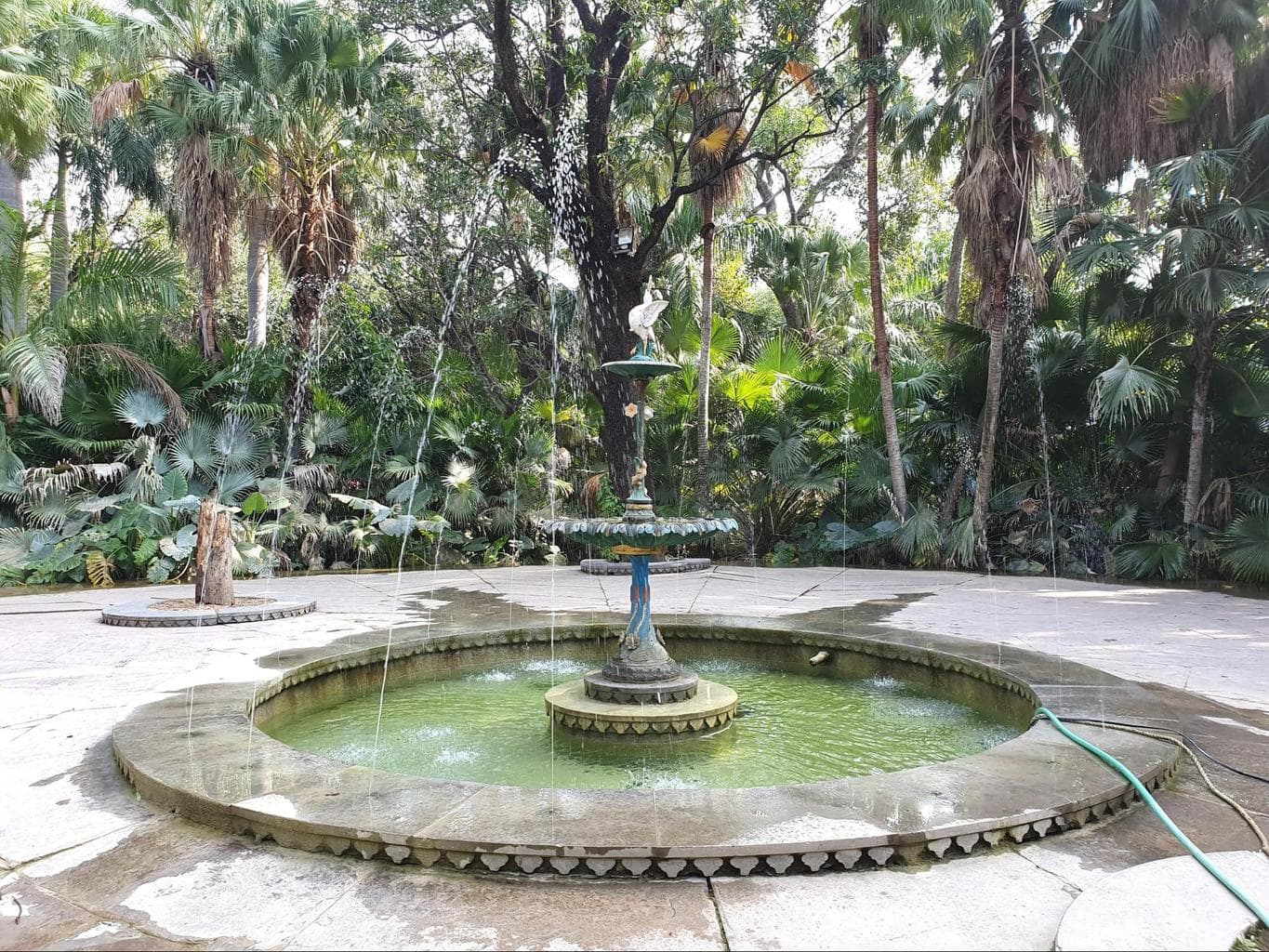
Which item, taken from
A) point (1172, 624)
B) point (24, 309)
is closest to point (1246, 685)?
point (1172, 624)

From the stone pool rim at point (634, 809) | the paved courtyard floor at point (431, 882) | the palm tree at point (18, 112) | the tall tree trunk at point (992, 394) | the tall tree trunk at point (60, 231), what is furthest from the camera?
the tall tree trunk at point (60, 231)

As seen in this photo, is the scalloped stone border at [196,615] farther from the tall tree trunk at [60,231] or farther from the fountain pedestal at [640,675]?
the tall tree trunk at [60,231]

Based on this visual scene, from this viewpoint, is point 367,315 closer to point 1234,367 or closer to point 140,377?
point 140,377

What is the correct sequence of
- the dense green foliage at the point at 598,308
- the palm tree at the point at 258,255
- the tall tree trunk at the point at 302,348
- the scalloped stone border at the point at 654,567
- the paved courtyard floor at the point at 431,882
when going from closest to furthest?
the paved courtyard floor at the point at 431,882
the dense green foliage at the point at 598,308
the scalloped stone border at the point at 654,567
the tall tree trunk at the point at 302,348
the palm tree at the point at 258,255

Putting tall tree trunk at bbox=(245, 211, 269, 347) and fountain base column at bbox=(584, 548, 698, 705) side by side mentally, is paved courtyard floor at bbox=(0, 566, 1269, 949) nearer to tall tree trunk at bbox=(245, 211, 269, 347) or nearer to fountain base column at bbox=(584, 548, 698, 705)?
fountain base column at bbox=(584, 548, 698, 705)

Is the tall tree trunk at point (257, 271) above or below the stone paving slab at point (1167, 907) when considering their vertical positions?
above

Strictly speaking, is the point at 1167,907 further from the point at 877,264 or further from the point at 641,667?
the point at 877,264

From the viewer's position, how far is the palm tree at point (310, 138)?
520 inches

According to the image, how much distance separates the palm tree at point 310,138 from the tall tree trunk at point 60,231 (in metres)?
3.81

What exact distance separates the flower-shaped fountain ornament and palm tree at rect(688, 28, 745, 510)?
811cm

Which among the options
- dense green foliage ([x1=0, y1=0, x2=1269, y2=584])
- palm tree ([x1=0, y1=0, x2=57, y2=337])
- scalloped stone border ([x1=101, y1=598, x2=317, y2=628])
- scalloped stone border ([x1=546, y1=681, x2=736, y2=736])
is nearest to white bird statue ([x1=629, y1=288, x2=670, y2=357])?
scalloped stone border ([x1=546, y1=681, x2=736, y2=736])

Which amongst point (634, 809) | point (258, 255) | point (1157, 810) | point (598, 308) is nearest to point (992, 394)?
point (598, 308)

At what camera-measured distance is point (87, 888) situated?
2.58 meters

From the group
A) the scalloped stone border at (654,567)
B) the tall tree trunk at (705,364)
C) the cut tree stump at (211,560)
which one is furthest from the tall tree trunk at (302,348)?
the tall tree trunk at (705,364)
